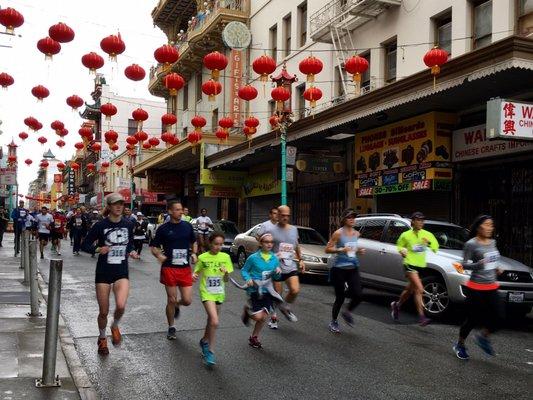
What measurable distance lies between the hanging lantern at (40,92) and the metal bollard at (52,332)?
34.8ft

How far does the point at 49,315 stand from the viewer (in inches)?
208

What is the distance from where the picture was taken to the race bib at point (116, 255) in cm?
660

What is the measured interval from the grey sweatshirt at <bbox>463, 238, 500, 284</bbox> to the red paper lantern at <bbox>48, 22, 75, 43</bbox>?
28.5 ft

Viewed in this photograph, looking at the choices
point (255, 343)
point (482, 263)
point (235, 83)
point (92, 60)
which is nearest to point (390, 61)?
point (92, 60)

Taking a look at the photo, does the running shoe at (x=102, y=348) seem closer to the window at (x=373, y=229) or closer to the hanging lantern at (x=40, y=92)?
the window at (x=373, y=229)

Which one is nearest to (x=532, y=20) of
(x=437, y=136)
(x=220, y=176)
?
(x=437, y=136)

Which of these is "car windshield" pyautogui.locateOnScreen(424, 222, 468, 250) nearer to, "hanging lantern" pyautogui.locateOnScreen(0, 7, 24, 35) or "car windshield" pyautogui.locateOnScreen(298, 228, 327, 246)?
"car windshield" pyautogui.locateOnScreen(298, 228, 327, 246)

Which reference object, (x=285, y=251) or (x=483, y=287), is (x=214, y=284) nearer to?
(x=285, y=251)

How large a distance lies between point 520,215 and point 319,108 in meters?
9.52

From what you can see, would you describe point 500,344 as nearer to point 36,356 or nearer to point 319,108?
point 36,356

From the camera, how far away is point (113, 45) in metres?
11.7

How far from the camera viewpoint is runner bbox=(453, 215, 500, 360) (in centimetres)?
668

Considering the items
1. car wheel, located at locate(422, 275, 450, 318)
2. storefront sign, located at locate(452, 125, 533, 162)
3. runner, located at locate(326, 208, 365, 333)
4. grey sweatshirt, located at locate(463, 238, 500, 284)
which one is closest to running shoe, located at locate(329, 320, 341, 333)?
runner, located at locate(326, 208, 365, 333)

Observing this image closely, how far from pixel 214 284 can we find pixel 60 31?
7315 millimetres
